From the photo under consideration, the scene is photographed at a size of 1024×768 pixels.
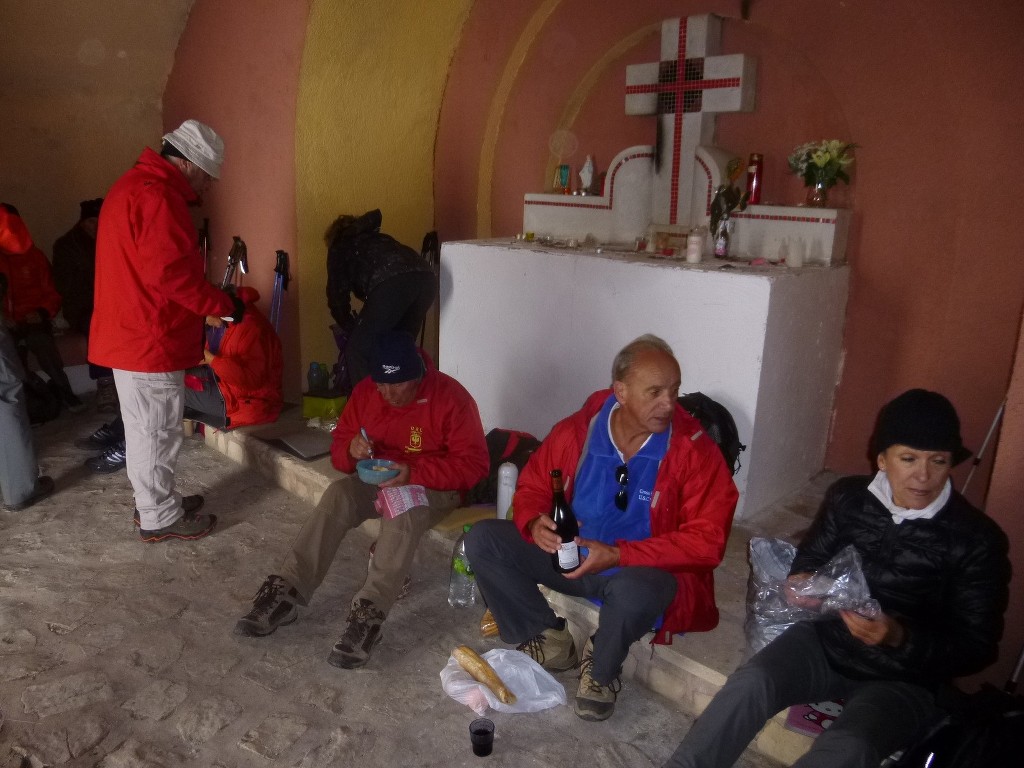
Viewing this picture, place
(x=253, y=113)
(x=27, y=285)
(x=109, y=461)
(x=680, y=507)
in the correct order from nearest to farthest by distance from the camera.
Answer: (x=680, y=507)
(x=109, y=461)
(x=253, y=113)
(x=27, y=285)

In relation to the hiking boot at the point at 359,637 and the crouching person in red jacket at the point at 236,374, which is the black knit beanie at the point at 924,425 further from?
the crouching person in red jacket at the point at 236,374

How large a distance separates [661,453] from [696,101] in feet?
9.39

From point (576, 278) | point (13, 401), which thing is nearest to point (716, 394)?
point (576, 278)

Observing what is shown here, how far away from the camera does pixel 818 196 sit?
4242 mm

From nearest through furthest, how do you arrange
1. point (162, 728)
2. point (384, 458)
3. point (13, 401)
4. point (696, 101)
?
point (162, 728) < point (384, 458) < point (13, 401) < point (696, 101)

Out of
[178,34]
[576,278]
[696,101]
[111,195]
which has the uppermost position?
[178,34]

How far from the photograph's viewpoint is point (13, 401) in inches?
163

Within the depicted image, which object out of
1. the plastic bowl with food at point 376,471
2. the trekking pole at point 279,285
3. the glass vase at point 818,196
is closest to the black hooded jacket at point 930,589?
the plastic bowl with food at point 376,471

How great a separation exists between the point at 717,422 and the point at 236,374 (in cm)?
314

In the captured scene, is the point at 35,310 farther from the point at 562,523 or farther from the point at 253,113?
the point at 562,523

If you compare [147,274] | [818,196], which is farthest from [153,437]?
[818,196]

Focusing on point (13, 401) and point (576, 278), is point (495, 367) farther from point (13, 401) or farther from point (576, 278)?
point (13, 401)

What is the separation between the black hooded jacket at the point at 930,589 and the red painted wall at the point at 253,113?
4299mm

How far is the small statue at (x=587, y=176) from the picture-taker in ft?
17.2
